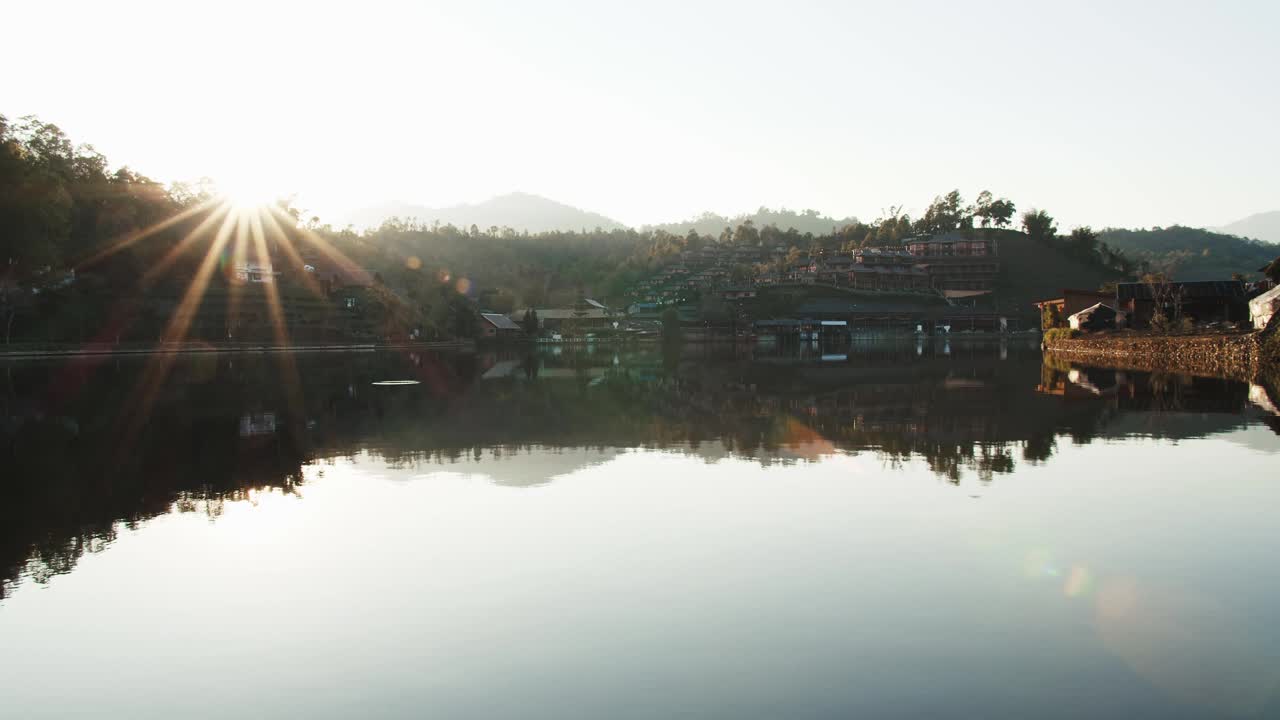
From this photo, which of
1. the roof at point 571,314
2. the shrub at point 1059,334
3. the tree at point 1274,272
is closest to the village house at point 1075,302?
the shrub at point 1059,334

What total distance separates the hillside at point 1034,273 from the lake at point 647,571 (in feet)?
307

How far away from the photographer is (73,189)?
2525 inches

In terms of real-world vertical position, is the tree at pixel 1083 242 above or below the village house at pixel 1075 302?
above

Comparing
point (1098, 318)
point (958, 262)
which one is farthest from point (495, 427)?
point (958, 262)

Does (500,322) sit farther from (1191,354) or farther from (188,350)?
(1191,354)

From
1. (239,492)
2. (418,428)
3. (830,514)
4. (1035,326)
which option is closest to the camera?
(830,514)

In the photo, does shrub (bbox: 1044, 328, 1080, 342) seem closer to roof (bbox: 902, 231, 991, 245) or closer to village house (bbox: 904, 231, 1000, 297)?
village house (bbox: 904, 231, 1000, 297)

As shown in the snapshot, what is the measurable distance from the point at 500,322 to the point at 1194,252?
148m

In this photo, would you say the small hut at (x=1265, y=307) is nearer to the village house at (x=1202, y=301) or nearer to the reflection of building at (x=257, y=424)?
the village house at (x=1202, y=301)

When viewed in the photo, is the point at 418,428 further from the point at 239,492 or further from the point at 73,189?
the point at 73,189

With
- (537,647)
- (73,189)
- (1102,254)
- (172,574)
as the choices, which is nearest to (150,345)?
(73,189)

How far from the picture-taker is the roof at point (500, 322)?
91.5 metres

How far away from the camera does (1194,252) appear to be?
16738 cm

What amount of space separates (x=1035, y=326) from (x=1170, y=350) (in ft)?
209
